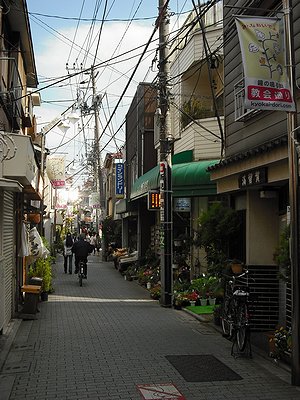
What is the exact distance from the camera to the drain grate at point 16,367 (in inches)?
318

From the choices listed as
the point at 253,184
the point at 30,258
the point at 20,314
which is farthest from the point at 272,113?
the point at 30,258

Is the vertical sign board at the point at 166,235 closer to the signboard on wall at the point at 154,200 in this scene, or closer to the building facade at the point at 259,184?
the signboard on wall at the point at 154,200

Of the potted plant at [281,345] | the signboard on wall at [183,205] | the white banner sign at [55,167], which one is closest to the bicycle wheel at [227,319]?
the potted plant at [281,345]

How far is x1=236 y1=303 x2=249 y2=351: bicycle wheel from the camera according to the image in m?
8.81

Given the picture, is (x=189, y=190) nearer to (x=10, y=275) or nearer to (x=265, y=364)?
(x=10, y=275)

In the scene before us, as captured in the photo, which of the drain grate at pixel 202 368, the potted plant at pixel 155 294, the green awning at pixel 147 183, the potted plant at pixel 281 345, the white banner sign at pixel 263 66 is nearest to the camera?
→ the white banner sign at pixel 263 66

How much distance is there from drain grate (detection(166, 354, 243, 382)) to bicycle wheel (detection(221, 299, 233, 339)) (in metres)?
0.97

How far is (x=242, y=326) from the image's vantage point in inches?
349

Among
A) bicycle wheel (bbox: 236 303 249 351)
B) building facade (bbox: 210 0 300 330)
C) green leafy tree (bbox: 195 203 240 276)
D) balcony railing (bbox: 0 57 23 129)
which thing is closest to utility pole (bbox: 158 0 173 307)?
building facade (bbox: 210 0 300 330)

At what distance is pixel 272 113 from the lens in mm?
9750

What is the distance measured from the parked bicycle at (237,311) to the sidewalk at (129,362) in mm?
278

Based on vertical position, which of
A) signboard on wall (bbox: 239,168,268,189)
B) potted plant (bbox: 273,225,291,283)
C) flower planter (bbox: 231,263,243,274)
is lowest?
flower planter (bbox: 231,263,243,274)

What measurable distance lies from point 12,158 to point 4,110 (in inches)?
94.4

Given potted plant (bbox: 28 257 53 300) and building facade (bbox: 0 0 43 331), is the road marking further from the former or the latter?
potted plant (bbox: 28 257 53 300)
